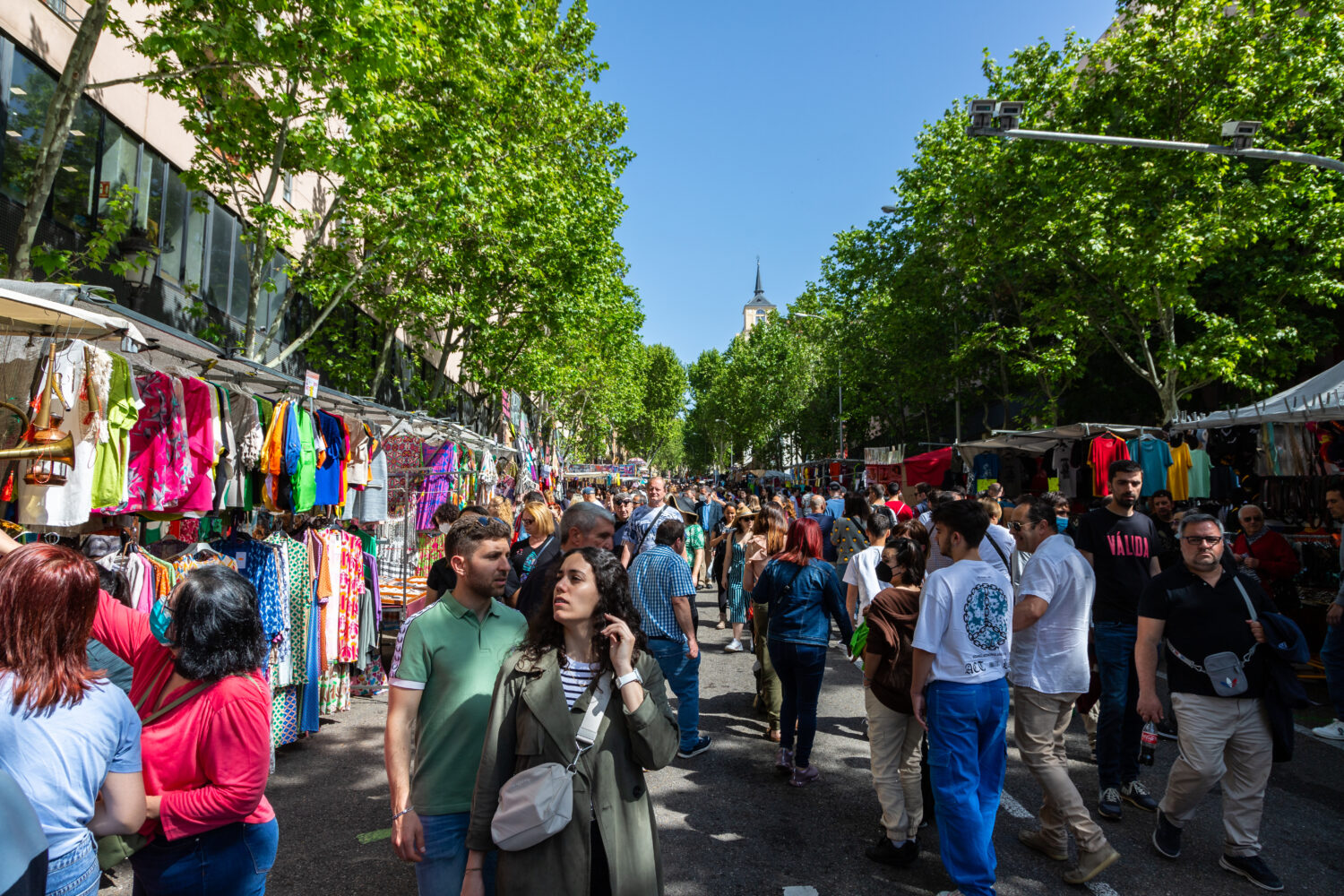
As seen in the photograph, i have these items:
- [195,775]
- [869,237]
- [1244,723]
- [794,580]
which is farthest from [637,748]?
[869,237]

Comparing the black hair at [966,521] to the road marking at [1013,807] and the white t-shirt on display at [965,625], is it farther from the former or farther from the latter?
the road marking at [1013,807]

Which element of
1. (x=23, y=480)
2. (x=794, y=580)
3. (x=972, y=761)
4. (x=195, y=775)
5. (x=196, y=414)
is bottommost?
(x=972, y=761)

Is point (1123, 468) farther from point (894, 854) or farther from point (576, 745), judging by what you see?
point (576, 745)

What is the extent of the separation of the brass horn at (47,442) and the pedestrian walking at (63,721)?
1.97 m

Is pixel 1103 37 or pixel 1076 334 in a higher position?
pixel 1103 37

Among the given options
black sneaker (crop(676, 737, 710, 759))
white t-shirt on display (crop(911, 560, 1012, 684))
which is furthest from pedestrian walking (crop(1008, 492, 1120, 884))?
black sneaker (crop(676, 737, 710, 759))

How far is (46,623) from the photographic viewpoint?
6.85 feet

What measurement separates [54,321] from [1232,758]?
646 cm

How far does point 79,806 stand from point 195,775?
44 centimetres

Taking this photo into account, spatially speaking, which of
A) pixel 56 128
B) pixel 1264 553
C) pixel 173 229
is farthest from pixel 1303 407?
pixel 173 229

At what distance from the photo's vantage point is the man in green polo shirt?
262 cm

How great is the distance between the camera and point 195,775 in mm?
2426

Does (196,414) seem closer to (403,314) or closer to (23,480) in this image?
(23,480)

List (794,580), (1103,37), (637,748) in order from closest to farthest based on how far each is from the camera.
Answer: (637,748), (794,580), (1103,37)
